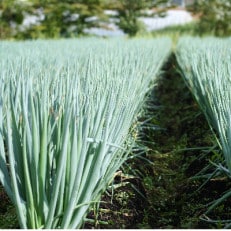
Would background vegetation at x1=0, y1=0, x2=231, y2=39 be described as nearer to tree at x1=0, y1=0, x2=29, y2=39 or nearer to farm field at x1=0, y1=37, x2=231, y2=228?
tree at x1=0, y1=0, x2=29, y2=39

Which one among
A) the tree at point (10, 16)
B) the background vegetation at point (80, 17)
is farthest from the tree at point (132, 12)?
the tree at point (10, 16)

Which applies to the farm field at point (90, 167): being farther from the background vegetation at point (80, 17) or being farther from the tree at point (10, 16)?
the tree at point (10, 16)

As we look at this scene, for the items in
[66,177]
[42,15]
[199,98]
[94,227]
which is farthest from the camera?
[42,15]

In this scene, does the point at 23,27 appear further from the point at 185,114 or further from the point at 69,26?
the point at 185,114

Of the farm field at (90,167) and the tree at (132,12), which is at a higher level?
the farm field at (90,167)

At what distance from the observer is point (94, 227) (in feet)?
6.33

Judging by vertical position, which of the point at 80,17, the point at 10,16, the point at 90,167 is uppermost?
the point at 90,167

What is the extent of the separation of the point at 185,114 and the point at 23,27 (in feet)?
39.0

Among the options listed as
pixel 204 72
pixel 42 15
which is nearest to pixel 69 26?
pixel 42 15

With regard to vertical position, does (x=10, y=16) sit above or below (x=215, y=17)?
above

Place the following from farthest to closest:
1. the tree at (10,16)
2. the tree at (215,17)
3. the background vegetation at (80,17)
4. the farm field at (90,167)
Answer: the tree at (215,17) < the background vegetation at (80,17) < the tree at (10,16) < the farm field at (90,167)

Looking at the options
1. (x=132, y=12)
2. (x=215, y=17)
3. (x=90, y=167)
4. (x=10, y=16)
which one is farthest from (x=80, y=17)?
(x=90, y=167)

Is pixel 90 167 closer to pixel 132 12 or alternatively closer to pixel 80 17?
pixel 80 17

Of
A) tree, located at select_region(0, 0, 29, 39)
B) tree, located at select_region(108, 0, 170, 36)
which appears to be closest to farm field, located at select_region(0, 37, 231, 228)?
tree, located at select_region(0, 0, 29, 39)
